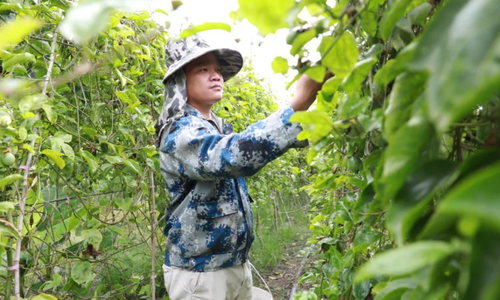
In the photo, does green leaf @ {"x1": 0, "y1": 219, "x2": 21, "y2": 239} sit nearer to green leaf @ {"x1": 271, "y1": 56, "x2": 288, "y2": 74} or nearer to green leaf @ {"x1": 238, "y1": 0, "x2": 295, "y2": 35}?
green leaf @ {"x1": 271, "y1": 56, "x2": 288, "y2": 74}

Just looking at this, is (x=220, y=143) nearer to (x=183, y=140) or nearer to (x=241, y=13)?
(x=183, y=140)

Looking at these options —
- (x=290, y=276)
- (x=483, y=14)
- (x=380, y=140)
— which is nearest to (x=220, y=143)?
(x=380, y=140)

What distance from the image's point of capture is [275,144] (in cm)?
113

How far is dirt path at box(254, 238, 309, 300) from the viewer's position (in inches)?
126

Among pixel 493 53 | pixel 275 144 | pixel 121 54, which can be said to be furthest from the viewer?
pixel 121 54

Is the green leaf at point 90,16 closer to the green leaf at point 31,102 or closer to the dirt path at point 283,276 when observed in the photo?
the green leaf at point 31,102

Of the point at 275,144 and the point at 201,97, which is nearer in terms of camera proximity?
the point at 275,144

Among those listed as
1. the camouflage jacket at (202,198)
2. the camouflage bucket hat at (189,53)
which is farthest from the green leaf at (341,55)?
the camouflage bucket hat at (189,53)

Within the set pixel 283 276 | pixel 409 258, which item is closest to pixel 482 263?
pixel 409 258

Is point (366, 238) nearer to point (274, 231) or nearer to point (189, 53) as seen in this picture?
point (189, 53)

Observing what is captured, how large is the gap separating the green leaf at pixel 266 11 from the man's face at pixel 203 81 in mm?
1354

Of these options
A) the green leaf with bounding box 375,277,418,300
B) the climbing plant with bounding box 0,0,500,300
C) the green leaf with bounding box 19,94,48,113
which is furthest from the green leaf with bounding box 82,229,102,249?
the green leaf with bounding box 375,277,418,300

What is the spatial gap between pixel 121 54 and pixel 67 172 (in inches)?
20.4

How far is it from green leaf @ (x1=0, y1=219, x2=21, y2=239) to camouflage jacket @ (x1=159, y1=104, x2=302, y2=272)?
1.67 ft
